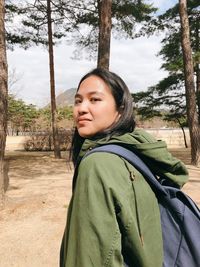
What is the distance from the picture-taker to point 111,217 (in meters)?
0.87

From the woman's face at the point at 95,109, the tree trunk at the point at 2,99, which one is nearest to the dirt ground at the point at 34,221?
the tree trunk at the point at 2,99

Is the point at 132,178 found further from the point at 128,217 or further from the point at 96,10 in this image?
the point at 96,10

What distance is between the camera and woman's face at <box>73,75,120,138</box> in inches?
45.1

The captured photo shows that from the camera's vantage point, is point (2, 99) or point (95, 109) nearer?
point (95, 109)

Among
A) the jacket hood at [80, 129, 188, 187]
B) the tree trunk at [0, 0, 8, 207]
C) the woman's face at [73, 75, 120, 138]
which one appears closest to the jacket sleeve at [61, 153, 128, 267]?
the jacket hood at [80, 129, 188, 187]

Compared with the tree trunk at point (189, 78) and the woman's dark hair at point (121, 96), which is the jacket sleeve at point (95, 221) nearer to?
the woman's dark hair at point (121, 96)

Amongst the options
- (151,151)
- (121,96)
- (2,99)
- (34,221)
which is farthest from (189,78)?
(151,151)

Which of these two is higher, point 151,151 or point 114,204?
point 151,151

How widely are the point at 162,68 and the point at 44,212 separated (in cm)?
1031

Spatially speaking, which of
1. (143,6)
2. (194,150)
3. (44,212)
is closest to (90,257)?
(44,212)

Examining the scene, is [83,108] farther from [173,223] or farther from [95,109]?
[173,223]

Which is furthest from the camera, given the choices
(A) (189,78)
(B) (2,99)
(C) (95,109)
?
(A) (189,78)

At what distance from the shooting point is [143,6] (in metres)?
11.7

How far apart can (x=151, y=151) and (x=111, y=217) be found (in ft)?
0.87
